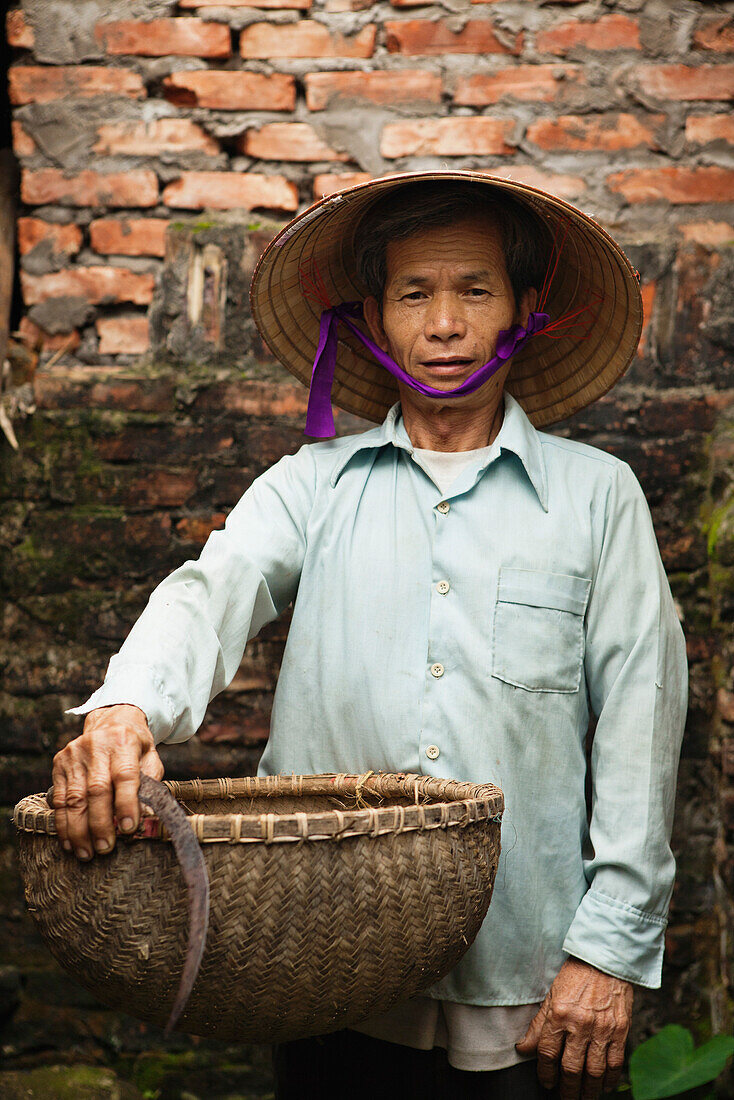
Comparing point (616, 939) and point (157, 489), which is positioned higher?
point (157, 489)

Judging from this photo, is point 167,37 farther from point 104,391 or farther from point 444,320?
point 444,320

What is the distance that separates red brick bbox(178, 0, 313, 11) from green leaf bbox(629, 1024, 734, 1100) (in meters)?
2.29

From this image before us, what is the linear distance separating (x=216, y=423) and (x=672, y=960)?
1555 mm

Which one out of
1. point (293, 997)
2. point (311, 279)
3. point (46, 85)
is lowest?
point (293, 997)

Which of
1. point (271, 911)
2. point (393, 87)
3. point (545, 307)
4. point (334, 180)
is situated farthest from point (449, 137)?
point (271, 911)

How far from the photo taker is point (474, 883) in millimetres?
1316

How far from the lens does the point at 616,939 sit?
1.50 metres

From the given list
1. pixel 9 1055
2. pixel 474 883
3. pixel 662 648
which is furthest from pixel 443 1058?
pixel 9 1055

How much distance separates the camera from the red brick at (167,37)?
236cm

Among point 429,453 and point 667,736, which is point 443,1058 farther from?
point 429,453

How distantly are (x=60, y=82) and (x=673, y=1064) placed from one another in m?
2.39

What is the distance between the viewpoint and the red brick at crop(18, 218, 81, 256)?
2371 mm

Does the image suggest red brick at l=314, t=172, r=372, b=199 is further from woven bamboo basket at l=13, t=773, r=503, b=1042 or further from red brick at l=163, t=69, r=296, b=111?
woven bamboo basket at l=13, t=773, r=503, b=1042

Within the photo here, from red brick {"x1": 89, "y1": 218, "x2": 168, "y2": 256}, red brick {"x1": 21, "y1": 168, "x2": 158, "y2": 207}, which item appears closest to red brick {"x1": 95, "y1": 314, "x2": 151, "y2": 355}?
red brick {"x1": 89, "y1": 218, "x2": 168, "y2": 256}
